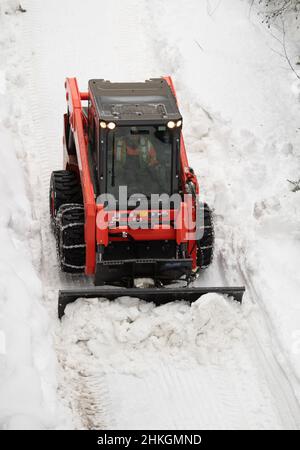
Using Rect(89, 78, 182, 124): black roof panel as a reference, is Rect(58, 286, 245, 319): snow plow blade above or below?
below

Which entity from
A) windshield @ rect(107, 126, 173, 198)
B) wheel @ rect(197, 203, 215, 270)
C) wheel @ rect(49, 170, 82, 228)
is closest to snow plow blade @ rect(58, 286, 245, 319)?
wheel @ rect(197, 203, 215, 270)

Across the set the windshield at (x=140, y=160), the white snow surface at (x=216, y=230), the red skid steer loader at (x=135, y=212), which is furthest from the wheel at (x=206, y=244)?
the windshield at (x=140, y=160)

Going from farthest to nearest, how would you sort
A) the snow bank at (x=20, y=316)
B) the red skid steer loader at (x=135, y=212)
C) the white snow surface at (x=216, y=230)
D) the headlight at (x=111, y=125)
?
the red skid steer loader at (x=135, y=212) → the headlight at (x=111, y=125) → the white snow surface at (x=216, y=230) → the snow bank at (x=20, y=316)

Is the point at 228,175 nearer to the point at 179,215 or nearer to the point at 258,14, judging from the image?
the point at 179,215

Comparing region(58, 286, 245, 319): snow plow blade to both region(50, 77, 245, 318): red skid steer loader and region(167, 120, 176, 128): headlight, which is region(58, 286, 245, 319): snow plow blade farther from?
region(167, 120, 176, 128): headlight

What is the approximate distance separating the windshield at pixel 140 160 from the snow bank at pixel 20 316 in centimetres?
142

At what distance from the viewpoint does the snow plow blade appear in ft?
30.3

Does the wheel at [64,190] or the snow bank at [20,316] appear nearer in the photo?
the snow bank at [20,316]

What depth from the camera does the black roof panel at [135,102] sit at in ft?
31.2

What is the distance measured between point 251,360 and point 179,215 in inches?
74.4

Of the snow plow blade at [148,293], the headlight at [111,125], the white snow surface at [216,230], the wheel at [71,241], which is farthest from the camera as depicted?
the wheel at [71,241]

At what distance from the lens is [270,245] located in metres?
10.8

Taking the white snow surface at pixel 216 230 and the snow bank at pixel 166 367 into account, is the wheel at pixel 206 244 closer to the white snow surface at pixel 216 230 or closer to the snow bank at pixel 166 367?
the white snow surface at pixel 216 230

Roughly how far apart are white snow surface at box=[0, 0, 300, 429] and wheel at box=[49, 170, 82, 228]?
39cm
